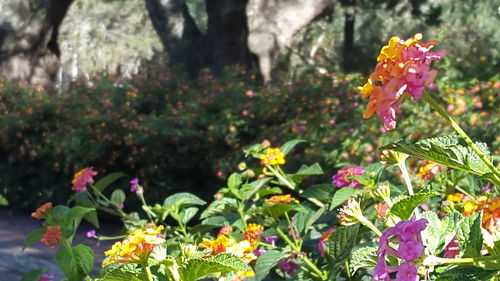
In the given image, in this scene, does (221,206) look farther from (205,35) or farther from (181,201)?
(205,35)

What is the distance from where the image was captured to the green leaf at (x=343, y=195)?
6.74 ft

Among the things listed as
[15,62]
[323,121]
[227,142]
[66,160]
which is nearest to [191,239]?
[323,121]

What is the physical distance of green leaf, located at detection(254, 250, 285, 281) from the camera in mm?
2007

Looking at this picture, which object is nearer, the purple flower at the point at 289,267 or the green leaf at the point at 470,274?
the green leaf at the point at 470,274

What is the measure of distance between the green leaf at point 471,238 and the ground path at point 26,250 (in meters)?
3.73

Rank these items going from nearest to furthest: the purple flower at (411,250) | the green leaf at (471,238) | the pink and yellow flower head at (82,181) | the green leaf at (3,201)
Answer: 1. the purple flower at (411,250)
2. the green leaf at (471,238)
3. the pink and yellow flower head at (82,181)
4. the green leaf at (3,201)

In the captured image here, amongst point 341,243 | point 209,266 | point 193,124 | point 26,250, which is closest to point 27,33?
point 193,124

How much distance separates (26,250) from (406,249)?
6.00 m

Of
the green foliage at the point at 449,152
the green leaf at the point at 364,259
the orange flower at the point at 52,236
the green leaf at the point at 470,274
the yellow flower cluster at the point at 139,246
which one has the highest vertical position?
the green foliage at the point at 449,152

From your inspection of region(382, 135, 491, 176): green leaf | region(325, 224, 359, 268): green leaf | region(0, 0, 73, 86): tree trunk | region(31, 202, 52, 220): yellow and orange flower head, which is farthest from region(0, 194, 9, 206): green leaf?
region(382, 135, 491, 176): green leaf

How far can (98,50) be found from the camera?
40.2 m

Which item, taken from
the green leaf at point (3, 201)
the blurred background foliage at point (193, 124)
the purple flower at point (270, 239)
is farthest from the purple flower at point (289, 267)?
the green leaf at point (3, 201)

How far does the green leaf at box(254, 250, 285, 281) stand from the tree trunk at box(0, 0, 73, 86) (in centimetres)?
1110

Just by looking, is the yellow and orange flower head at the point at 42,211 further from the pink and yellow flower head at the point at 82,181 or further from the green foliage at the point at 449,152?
the green foliage at the point at 449,152
